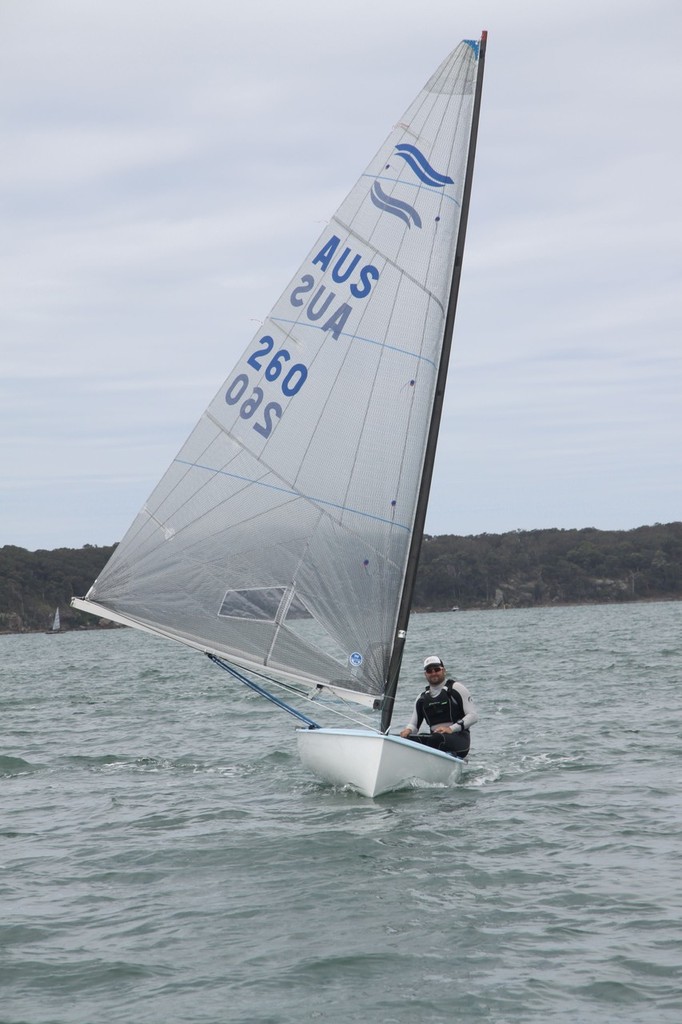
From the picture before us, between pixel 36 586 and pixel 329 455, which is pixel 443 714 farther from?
pixel 36 586

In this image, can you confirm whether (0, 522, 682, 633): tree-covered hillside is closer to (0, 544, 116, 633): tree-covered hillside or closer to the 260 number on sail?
(0, 544, 116, 633): tree-covered hillside

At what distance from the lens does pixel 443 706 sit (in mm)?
11477

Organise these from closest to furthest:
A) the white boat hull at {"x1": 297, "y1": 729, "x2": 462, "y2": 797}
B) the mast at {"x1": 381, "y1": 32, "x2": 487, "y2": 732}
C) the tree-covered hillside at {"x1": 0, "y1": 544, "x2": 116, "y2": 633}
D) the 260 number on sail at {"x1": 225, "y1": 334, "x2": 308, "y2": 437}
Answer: the white boat hull at {"x1": 297, "y1": 729, "x2": 462, "y2": 797} → the mast at {"x1": 381, "y1": 32, "x2": 487, "y2": 732} → the 260 number on sail at {"x1": 225, "y1": 334, "x2": 308, "y2": 437} → the tree-covered hillside at {"x1": 0, "y1": 544, "x2": 116, "y2": 633}

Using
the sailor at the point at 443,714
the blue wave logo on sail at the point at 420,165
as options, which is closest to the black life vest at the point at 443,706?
the sailor at the point at 443,714

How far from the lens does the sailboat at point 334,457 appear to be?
10.9m

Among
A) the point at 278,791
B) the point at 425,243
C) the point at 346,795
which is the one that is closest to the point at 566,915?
the point at 346,795

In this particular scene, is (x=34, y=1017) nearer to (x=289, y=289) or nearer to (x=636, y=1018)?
(x=636, y=1018)

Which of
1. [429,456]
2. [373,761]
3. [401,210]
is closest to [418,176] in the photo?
[401,210]

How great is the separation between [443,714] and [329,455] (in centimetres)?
277

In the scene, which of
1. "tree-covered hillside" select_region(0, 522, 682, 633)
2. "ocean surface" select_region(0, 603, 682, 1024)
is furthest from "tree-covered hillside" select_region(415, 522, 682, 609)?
"ocean surface" select_region(0, 603, 682, 1024)

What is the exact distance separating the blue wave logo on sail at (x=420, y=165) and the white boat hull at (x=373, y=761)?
16.5 feet

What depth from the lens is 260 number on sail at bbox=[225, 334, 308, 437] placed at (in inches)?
432

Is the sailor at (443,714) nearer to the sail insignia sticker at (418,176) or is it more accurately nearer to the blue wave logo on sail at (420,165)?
the sail insignia sticker at (418,176)

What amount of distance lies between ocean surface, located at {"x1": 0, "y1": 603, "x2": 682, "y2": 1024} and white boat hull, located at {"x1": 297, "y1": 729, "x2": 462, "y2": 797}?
20 centimetres
